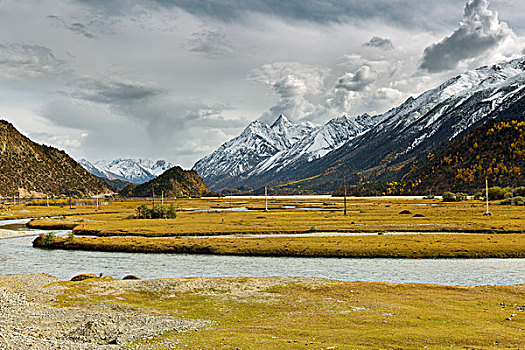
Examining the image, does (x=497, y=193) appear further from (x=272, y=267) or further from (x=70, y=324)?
(x=70, y=324)

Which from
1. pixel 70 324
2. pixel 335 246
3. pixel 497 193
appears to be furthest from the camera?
pixel 497 193

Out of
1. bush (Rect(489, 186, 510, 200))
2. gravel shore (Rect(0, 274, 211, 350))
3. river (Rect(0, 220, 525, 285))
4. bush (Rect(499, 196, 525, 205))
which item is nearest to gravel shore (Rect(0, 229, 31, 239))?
river (Rect(0, 220, 525, 285))

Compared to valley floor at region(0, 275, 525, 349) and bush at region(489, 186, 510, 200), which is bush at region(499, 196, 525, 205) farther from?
valley floor at region(0, 275, 525, 349)

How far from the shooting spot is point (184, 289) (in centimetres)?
3525

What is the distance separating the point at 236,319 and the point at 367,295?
446 inches

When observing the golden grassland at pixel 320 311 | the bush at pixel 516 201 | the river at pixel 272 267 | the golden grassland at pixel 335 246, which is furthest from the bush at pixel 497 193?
the golden grassland at pixel 320 311

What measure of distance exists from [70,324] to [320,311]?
15.6 metres

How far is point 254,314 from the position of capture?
27906 mm

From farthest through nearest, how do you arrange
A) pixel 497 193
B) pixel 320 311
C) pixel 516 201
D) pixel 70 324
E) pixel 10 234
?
pixel 497 193, pixel 516 201, pixel 10 234, pixel 320 311, pixel 70 324

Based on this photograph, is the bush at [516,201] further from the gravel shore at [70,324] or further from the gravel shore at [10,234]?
the gravel shore at [70,324]

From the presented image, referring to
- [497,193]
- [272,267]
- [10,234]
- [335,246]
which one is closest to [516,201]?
[497,193]

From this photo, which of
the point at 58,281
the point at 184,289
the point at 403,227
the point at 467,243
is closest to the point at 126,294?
the point at 184,289

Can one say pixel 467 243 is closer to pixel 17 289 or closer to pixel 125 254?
pixel 125 254

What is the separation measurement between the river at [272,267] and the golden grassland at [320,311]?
264 inches
